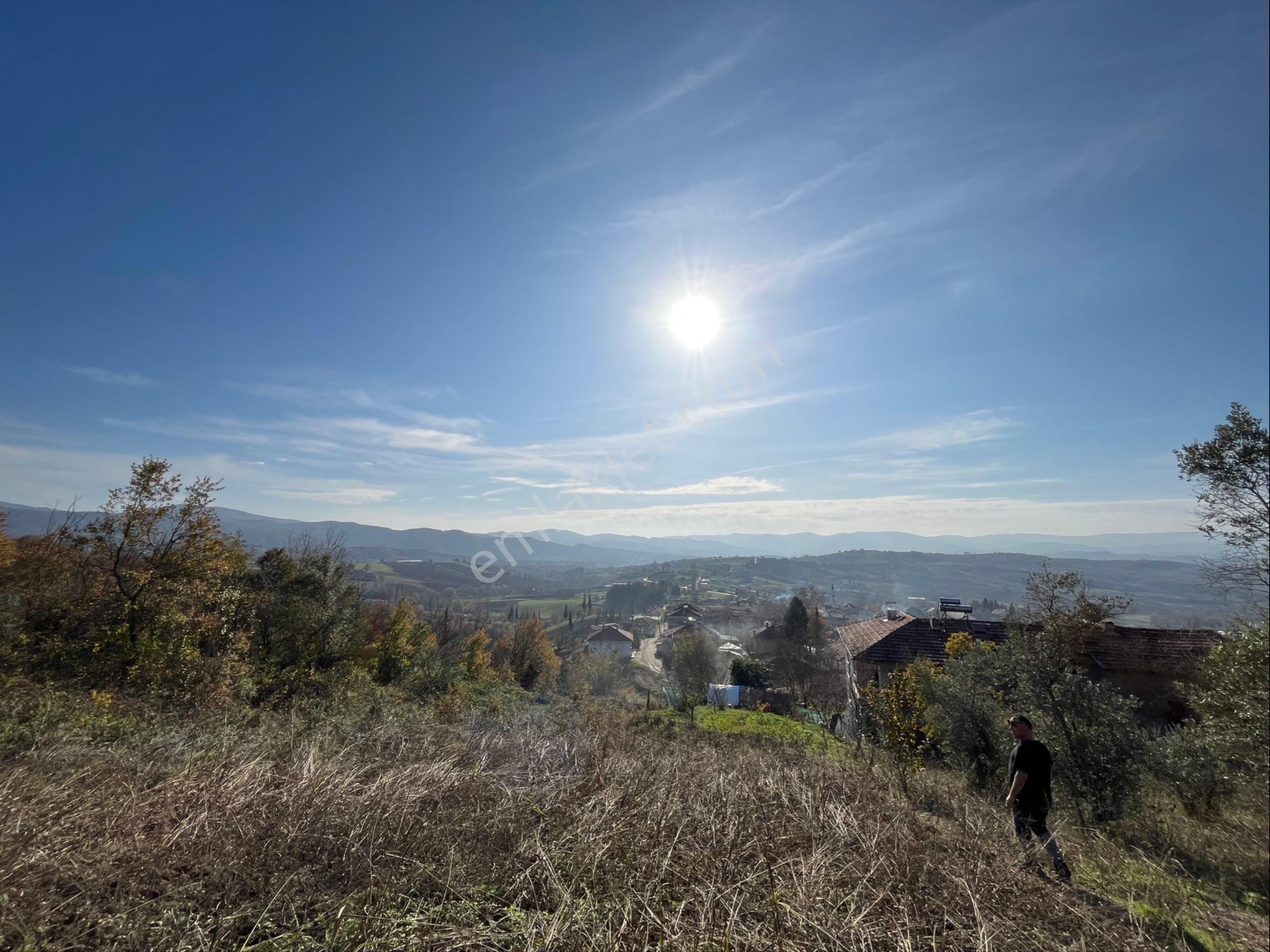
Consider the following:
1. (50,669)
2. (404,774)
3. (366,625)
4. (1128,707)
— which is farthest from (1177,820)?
(366,625)

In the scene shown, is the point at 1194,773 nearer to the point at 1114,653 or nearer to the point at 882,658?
the point at 1114,653

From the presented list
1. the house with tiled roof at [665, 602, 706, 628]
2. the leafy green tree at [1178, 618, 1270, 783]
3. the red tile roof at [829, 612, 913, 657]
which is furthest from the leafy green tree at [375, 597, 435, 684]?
the house with tiled roof at [665, 602, 706, 628]

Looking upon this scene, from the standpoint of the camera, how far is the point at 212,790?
11.7 feet

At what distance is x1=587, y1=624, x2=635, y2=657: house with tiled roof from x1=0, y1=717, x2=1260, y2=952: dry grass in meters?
68.8

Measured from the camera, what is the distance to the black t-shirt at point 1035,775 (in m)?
4.96

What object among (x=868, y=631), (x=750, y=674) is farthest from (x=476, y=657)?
(x=868, y=631)

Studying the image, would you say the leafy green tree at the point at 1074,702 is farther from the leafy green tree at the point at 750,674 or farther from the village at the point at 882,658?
the leafy green tree at the point at 750,674

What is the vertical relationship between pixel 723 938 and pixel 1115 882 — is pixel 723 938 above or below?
above

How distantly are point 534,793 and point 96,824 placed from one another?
2.99m

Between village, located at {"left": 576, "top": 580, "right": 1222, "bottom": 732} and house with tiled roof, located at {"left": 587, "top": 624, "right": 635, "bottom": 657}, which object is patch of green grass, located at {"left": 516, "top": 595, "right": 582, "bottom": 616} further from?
village, located at {"left": 576, "top": 580, "right": 1222, "bottom": 732}

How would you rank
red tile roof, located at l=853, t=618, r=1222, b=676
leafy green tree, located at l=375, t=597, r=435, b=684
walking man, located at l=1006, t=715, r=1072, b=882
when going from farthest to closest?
leafy green tree, located at l=375, t=597, r=435, b=684, red tile roof, located at l=853, t=618, r=1222, b=676, walking man, located at l=1006, t=715, r=1072, b=882

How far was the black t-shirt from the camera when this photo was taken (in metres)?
4.96

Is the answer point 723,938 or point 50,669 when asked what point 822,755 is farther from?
point 50,669

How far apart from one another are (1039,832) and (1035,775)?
583mm
